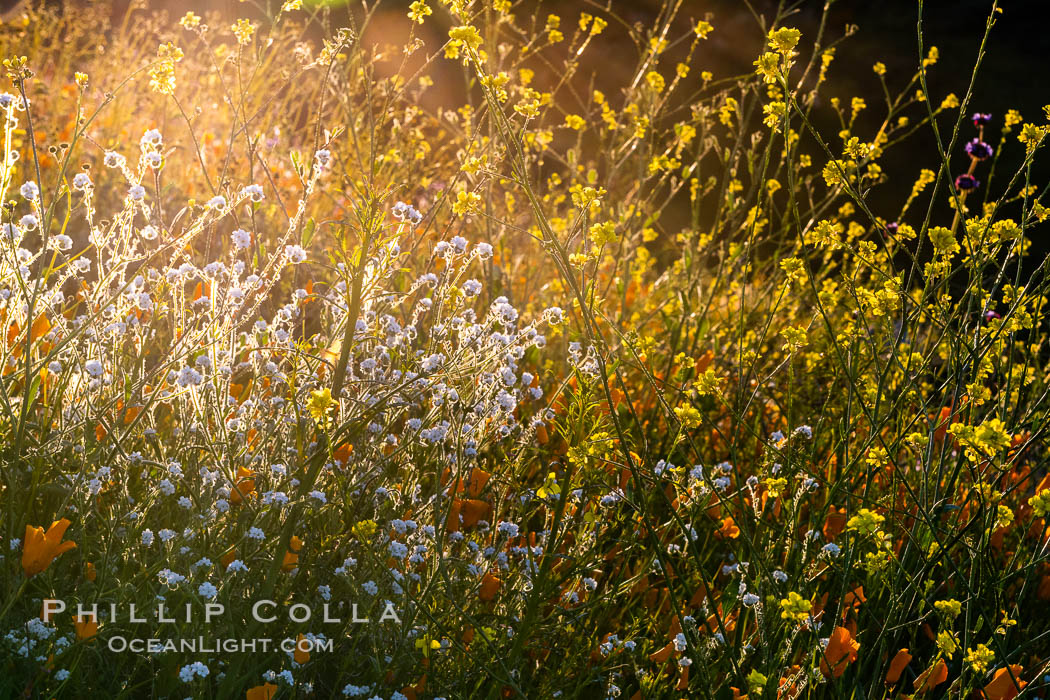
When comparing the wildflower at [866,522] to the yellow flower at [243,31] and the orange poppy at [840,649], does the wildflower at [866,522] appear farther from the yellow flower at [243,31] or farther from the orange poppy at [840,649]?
the yellow flower at [243,31]

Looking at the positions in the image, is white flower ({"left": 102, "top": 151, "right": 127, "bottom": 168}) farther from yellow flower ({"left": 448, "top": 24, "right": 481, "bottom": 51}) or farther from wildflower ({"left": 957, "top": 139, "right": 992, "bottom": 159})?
wildflower ({"left": 957, "top": 139, "right": 992, "bottom": 159})

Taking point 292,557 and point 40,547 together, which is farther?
point 292,557

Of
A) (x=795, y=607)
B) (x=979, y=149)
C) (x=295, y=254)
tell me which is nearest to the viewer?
(x=795, y=607)

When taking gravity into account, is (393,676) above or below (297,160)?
below

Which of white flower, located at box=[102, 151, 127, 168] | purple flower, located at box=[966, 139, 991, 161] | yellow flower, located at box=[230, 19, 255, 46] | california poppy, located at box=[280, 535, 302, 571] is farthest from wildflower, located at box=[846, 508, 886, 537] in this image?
purple flower, located at box=[966, 139, 991, 161]

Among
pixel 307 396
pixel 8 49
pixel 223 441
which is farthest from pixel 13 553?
pixel 8 49

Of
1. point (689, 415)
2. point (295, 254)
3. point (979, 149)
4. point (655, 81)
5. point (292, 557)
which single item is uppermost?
point (655, 81)

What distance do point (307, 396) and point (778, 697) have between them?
40.4 inches

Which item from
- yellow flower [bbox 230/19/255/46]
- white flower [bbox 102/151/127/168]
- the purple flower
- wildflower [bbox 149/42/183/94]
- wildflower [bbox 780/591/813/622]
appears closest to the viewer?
wildflower [bbox 780/591/813/622]

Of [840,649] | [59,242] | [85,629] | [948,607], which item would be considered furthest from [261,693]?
[948,607]

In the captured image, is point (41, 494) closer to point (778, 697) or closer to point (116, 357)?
point (116, 357)

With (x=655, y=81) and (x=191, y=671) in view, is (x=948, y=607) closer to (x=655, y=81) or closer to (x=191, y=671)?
(x=191, y=671)

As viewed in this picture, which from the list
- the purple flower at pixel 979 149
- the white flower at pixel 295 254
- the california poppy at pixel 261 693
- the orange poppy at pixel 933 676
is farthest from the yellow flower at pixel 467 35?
the purple flower at pixel 979 149

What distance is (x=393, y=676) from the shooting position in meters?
1.65
